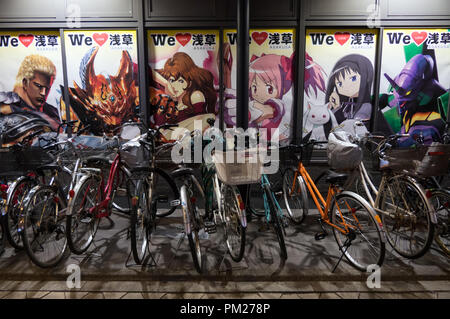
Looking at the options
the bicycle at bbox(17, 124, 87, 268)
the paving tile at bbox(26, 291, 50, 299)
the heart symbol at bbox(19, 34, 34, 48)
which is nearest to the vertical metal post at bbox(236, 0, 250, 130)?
the bicycle at bbox(17, 124, 87, 268)

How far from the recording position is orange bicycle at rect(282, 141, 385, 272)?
128 inches

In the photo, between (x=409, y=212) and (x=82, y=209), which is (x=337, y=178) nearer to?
(x=409, y=212)

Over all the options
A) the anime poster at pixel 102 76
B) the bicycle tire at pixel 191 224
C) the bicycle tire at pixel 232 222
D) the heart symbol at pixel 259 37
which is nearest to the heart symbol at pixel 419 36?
the heart symbol at pixel 259 37

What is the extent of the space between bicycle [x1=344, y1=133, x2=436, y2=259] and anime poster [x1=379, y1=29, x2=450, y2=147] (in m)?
2.69

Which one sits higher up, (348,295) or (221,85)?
(221,85)

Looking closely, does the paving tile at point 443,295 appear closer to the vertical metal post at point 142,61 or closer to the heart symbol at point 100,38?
the vertical metal post at point 142,61

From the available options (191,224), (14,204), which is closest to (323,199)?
(191,224)

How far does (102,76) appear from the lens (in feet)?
20.2

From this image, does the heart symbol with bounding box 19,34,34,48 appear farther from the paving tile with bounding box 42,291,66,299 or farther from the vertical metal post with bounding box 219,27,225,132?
the paving tile with bounding box 42,291,66,299

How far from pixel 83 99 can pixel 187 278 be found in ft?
15.1

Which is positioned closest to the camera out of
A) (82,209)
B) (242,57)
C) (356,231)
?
(356,231)

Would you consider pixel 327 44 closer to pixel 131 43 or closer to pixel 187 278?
pixel 131 43

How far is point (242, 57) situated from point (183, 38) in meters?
2.43

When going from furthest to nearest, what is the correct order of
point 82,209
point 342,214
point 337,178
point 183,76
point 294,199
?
point 183,76 < point 294,199 < point 82,209 < point 342,214 < point 337,178
